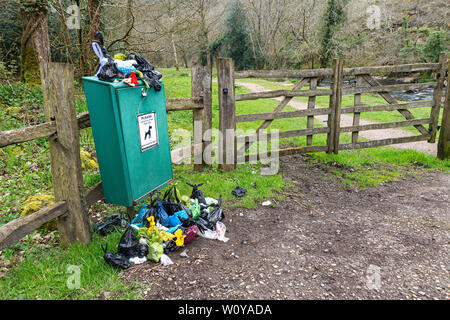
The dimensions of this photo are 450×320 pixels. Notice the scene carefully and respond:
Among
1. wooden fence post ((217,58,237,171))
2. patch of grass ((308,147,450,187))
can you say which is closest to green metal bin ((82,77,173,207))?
wooden fence post ((217,58,237,171))

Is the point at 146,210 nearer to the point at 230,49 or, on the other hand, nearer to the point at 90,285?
the point at 90,285

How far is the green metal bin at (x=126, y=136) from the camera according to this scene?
10.3 ft

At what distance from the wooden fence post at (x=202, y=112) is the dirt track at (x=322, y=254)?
149 cm

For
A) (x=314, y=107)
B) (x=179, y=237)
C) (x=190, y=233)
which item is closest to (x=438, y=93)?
(x=314, y=107)

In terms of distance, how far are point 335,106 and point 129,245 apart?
501 centimetres

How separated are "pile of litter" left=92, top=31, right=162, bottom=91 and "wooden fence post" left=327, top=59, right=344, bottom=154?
4.06m

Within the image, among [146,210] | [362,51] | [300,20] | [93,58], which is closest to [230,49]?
[300,20]

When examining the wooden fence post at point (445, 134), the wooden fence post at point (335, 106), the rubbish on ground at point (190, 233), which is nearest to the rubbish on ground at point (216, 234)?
the rubbish on ground at point (190, 233)

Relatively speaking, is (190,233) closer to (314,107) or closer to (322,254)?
(322,254)

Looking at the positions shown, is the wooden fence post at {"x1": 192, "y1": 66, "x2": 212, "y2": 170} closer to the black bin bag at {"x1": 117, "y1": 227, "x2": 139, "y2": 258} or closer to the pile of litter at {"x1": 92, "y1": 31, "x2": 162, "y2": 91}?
the pile of litter at {"x1": 92, "y1": 31, "x2": 162, "y2": 91}

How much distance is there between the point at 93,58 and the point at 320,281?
7548 mm

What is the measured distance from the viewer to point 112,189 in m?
3.51

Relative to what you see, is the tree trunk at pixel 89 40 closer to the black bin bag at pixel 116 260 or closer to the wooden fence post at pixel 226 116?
the wooden fence post at pixel 226 116

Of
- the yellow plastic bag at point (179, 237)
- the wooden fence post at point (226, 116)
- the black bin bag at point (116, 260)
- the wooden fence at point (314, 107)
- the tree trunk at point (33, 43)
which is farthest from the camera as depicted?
the tree trunk at point (33, 43)
